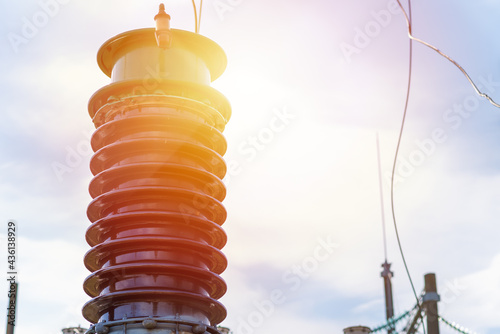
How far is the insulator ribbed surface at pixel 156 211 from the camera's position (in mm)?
13633

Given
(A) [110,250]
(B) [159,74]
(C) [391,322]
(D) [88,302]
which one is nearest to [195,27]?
(B) [159,74]

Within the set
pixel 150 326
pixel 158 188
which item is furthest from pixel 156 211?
pixel 150 326

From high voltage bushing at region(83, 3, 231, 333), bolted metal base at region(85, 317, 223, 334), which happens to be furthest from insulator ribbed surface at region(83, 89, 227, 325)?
bolted metal base at region(85, 317, 223, 334)

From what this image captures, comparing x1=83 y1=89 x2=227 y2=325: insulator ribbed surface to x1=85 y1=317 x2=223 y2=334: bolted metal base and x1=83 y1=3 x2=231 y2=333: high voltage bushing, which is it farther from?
x1=85 y1=317 x2=223 y2=334: bolted metal base

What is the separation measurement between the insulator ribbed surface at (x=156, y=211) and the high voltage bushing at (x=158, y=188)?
0.02 m

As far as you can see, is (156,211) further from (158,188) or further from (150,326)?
(150,326)

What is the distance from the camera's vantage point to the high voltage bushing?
1364cm

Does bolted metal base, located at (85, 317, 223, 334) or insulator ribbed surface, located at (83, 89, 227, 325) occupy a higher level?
insulator ribbed surface, located at (83, 89, 227, 325)

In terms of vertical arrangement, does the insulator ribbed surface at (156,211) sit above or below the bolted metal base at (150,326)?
above

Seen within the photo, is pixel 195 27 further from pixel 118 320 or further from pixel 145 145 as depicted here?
pixel 118 320

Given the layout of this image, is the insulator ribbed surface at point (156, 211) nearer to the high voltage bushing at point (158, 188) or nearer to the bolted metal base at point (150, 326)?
the high voltage bushing at point (158, 188)

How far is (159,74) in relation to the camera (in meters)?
14.8

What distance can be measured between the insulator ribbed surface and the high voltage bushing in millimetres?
20

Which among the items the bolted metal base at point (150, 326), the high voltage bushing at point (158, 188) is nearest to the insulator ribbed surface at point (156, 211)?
the high voltage bushing at point (158, 188)
